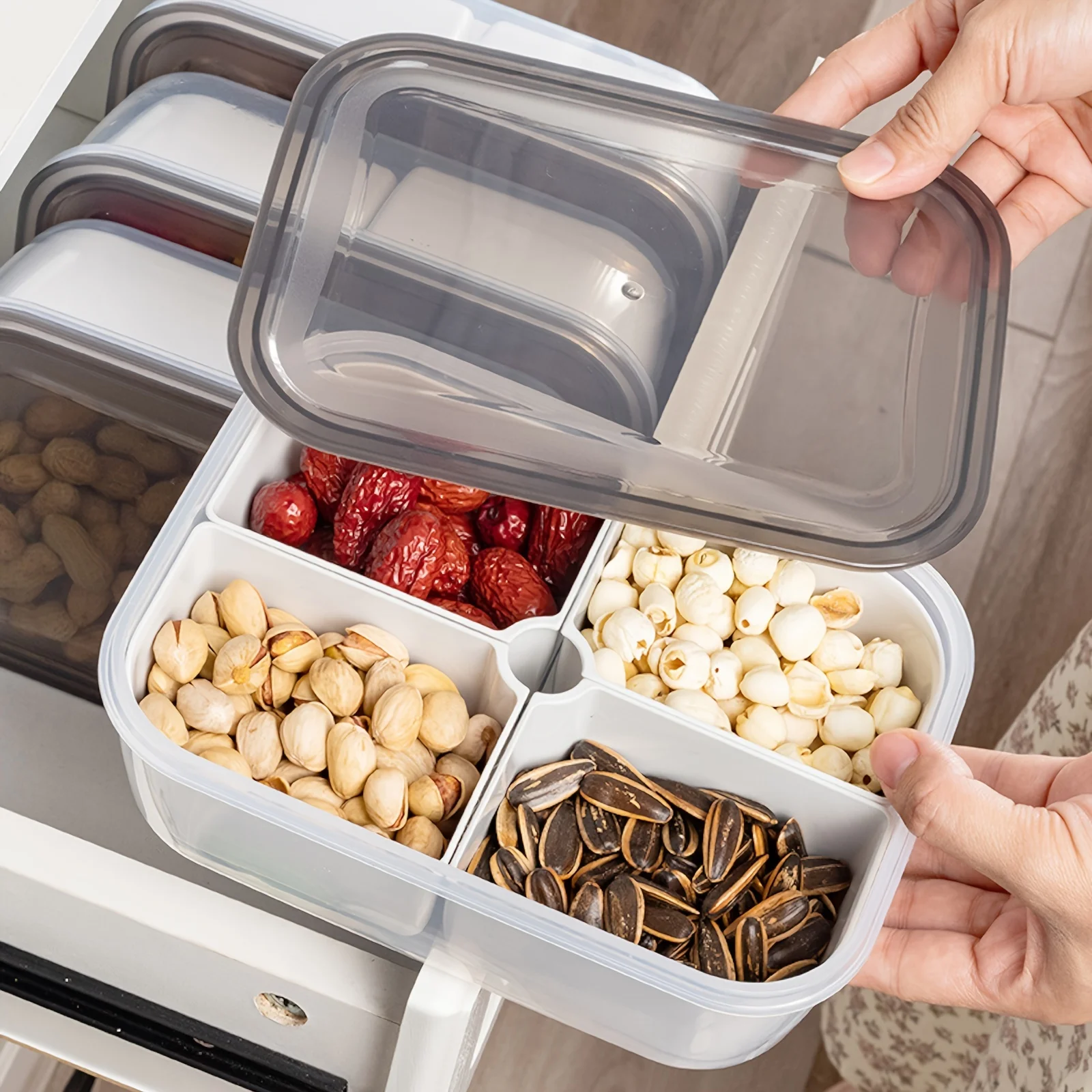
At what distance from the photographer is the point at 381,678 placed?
0.62 meters

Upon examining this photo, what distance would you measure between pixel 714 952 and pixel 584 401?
0.29 metres

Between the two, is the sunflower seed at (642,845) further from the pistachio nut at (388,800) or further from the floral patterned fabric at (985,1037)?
the floral patterned fabric at (985,1037)

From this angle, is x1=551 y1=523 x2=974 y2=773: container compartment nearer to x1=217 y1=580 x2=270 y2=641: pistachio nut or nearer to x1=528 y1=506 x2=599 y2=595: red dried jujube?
x1=528 y1=506 x2=599 y2=595: red dried jujube

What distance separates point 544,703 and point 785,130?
13.3 inches

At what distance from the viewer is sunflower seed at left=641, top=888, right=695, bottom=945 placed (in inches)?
22.8

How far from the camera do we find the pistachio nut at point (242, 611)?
2.03 ft

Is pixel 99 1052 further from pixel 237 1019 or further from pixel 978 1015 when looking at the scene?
pixel 978 1015

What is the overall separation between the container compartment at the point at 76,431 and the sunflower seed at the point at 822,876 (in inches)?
16.7

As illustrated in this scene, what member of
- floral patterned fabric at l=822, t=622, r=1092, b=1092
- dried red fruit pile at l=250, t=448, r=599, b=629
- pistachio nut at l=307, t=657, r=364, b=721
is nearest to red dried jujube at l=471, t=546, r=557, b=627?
dried red fruit pile at l=250, t=448, r=599, b=629

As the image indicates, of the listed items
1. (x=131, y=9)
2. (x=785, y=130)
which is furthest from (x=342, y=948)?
(x=131, y=9)

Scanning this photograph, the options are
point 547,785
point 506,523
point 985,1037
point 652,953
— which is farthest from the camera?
point 985,1037

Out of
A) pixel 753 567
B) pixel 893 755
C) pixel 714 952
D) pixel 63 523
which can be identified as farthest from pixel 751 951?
pixel 63 523

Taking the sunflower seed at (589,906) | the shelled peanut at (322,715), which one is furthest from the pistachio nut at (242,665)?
the sunflower seed at (589,906)

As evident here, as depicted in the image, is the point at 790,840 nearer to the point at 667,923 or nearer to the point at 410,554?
the point at 667,923
